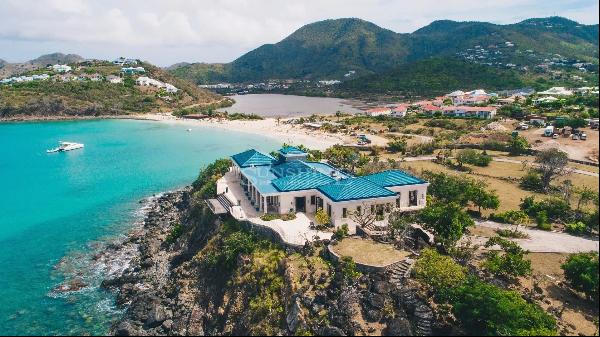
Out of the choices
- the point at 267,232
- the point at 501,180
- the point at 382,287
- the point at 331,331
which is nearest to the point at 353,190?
the point at 267,232

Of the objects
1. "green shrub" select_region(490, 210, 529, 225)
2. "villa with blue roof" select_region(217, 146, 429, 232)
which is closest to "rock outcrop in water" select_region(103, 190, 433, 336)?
"villa with blue roof" select_region(217, 146, 429, 232)

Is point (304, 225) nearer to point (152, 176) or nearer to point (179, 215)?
point (179, 215)

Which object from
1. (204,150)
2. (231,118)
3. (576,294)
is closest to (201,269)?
(576,294)

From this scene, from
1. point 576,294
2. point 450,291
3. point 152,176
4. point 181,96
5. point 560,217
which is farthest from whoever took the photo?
point 181,96

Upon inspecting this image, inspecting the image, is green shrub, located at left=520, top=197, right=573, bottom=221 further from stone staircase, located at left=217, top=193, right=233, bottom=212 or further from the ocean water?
the ocean water

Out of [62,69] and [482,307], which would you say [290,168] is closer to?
[482,307]

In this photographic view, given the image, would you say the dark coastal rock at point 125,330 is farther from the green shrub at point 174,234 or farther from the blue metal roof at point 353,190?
the blue metal roof at point 353,190
